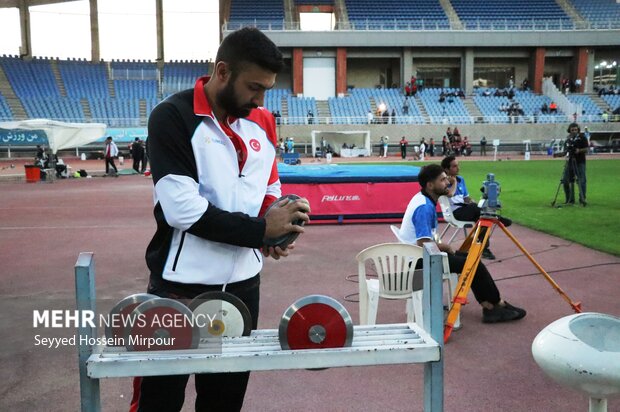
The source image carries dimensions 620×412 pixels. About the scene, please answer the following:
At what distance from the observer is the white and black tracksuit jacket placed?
1.81 metres

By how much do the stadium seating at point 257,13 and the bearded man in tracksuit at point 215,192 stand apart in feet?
148

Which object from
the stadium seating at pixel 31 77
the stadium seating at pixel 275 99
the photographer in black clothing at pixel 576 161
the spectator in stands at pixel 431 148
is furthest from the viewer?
the stadium seating at pixel 31 77

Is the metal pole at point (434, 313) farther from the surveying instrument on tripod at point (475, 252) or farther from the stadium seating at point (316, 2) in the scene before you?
the stadium seating at point (316, 2)

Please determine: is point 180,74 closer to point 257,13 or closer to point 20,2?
point 257,13

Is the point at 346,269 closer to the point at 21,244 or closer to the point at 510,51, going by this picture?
the point at 21,244

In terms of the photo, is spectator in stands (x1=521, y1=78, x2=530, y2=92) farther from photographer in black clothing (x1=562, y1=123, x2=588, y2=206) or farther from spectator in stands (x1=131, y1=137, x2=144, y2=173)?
photographer in black clothing (x1=562, y1=123, x2=588, y2=206)

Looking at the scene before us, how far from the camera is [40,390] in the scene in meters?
3.70

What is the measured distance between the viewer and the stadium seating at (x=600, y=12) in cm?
4666

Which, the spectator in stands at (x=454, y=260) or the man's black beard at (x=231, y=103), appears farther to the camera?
the spectator in stands at (x=454, y=260)

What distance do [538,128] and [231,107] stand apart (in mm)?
42911

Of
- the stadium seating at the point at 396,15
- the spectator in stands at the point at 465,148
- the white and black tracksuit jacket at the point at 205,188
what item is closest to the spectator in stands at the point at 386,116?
the spectator in stands at the point at 465,148

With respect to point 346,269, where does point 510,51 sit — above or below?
above

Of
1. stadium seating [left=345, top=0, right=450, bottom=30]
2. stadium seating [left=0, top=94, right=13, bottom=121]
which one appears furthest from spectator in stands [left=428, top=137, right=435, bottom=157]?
stadium seating [left=0, top=94, right=13, bottom=121]

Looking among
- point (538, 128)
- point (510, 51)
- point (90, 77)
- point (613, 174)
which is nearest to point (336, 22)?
point (510, 51)
